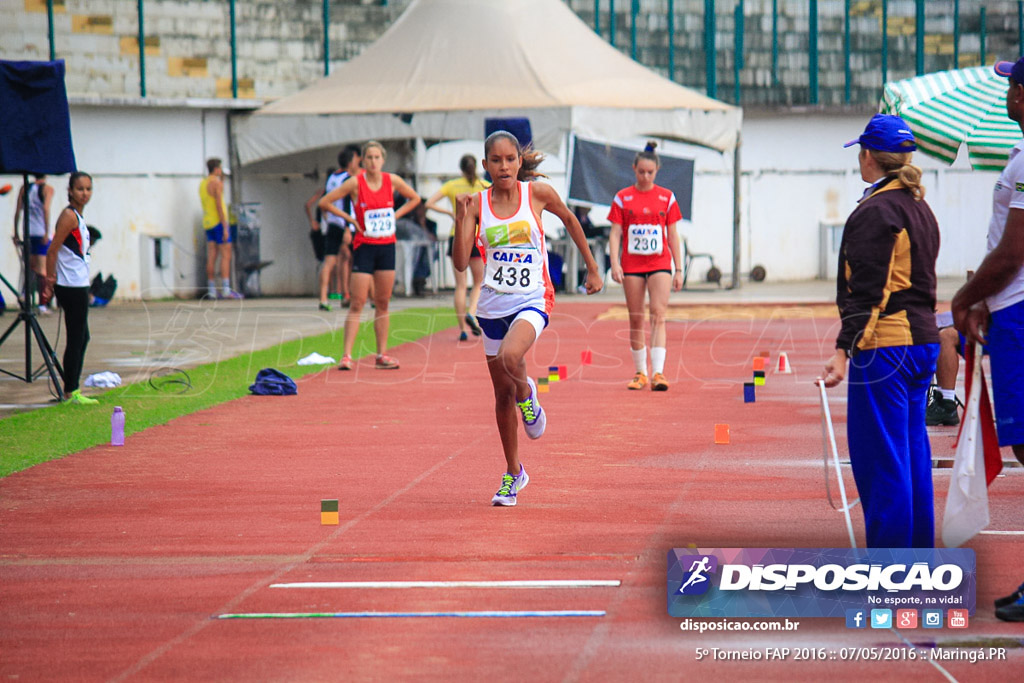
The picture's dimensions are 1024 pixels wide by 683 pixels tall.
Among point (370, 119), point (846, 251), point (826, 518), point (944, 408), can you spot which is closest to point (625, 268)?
point (944, 408)

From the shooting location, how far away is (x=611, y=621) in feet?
17.0

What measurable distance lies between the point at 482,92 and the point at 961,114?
12178 mm

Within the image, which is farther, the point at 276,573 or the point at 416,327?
the point at 416,327

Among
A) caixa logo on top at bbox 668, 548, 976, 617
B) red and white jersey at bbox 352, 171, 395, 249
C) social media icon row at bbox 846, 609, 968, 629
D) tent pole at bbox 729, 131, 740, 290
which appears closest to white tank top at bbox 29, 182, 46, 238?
red and white jersey at bbox 352, 171, 395, 249

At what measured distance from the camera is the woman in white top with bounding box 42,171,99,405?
1128cm

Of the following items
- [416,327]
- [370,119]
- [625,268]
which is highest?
[370,119]

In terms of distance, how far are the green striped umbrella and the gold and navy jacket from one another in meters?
7.87

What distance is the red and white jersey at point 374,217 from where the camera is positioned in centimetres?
1387

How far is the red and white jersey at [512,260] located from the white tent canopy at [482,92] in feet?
51.3

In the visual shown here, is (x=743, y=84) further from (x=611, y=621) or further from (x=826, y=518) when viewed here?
(x=611, y=621)

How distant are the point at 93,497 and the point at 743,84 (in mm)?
25921

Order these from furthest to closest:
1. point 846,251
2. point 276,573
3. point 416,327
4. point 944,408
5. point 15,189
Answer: point 15,189
point 416,327
point 944,408
point 276,573
point 846,251

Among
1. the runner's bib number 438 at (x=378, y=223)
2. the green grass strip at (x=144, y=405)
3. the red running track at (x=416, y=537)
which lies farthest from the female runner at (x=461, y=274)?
the red running track at (x=416, y=537)

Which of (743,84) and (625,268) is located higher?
(743,84)
